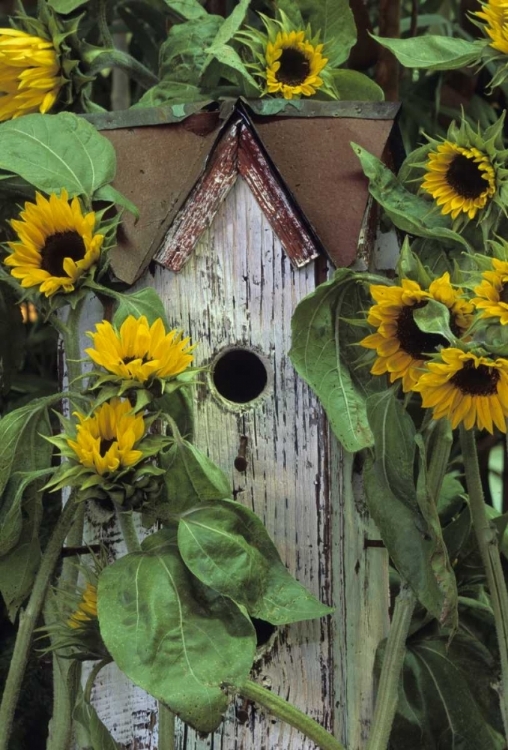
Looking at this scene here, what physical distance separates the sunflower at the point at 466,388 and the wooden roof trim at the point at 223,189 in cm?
23

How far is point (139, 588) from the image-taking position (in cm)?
89

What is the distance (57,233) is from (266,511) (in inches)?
11.1

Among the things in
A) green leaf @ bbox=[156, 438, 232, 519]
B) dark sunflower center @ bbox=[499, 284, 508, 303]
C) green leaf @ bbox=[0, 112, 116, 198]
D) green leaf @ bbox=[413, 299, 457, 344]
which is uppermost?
green leaf @ bbox=[0, 112, 116, 198]

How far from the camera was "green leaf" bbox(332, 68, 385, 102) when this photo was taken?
114 cm

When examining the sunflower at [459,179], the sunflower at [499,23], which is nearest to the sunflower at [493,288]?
the sunflower at [459,179]

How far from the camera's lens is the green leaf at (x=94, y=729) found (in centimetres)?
96

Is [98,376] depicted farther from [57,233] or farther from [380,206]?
[380,206]

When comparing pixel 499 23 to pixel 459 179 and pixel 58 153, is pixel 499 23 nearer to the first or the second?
pixel 459 179

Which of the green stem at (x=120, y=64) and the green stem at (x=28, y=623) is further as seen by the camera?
the green stem at (x=120, y=64)

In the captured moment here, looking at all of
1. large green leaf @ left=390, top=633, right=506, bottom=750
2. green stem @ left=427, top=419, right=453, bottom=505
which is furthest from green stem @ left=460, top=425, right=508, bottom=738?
large green leaf @ left=390, top=633, right=506, bottom=750

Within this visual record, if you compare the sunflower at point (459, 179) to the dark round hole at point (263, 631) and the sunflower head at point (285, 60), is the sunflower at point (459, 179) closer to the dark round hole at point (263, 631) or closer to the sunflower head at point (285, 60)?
the sunflower head at point (285, 60)

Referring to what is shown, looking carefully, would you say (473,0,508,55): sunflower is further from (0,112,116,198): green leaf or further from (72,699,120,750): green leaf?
(72,699,120,750): green leaf

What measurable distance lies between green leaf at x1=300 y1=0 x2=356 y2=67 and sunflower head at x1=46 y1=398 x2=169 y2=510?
42cm

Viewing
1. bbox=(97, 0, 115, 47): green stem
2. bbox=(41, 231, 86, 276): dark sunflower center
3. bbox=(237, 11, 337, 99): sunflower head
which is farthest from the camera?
bbox=(97, 0, 115, 47): green stem
